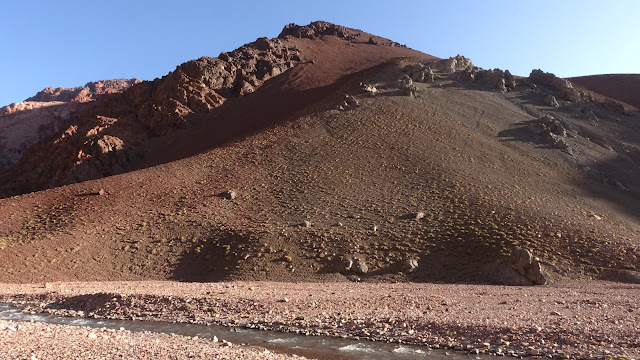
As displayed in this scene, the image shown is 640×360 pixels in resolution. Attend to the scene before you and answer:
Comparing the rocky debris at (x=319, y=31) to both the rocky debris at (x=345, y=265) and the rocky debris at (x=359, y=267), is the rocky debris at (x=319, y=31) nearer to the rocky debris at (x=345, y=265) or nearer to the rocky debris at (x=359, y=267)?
the rocky debris at (x=345, y=265)

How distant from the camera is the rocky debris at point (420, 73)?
53175 mm

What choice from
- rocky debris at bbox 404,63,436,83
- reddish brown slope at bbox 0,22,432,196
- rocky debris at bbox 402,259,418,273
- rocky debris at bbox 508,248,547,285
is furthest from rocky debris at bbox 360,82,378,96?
rocky debris at bbox 508,248,547,285

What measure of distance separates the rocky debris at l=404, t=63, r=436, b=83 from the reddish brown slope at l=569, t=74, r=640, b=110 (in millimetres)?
36609

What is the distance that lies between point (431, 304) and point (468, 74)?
45.2m

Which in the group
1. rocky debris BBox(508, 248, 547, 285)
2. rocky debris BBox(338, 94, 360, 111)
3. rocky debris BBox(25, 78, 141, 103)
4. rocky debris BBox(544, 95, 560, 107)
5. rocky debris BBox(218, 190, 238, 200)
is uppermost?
rocky debris BBox(25, 78, 141, 103)

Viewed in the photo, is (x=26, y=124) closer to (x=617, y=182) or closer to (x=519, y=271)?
(x=519, y=271)

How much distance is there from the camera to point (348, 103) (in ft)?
159

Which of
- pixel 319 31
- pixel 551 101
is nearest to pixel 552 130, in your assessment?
pixel 551 101

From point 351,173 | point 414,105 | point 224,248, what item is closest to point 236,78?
point 414,105

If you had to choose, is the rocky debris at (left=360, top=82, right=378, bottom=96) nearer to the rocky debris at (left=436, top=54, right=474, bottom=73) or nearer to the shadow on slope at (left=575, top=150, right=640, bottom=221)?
the rocky debris at (left=436, top=54, right=474, bottom=73)

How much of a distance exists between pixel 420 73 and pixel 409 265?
3666 centimetres

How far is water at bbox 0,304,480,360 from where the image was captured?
11617 millimetres

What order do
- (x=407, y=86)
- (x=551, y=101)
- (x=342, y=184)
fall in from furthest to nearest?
(x=551, y=101) < (x=407, y=86) < (x=342, y=184)

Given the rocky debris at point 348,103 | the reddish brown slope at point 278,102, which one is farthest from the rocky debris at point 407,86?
the reddish brown slope at point 278,102
